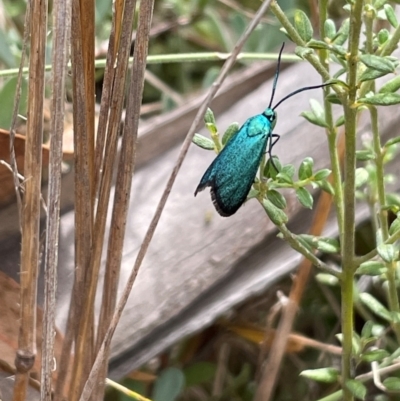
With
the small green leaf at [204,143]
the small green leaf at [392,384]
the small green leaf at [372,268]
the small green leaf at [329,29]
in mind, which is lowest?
the small green leaf at [392,384]

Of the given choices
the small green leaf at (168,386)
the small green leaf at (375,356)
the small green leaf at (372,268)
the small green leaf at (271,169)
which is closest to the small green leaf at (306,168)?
the small green leaf at (271,169)

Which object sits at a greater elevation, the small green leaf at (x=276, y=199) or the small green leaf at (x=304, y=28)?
the small green leaf at (x=304, y=28)

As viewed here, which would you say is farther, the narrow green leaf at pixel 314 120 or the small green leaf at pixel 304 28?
the narrow green leaf at pixel 314 120

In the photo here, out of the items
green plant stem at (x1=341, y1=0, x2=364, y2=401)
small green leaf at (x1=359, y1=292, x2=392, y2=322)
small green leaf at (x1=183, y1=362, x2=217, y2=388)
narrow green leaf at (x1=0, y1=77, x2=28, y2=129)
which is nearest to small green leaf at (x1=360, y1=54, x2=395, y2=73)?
green plant stem at (x1=341, y1=0, x2=364, y2=401)

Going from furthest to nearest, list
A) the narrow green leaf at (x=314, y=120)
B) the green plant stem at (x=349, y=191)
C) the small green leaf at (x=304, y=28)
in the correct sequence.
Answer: the narrow green leaf at (x=314, y=120), the small green leaf at (x=304, y=28), the green plant stem at (x=349, y=191)

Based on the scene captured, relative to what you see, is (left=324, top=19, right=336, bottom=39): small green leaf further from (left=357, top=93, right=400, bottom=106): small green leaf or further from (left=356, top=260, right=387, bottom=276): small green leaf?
(left=356, top=260, right=387, bottom=276): small green leaf

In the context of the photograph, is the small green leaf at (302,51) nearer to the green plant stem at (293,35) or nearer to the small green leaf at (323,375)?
the green plant stem at (293,35)

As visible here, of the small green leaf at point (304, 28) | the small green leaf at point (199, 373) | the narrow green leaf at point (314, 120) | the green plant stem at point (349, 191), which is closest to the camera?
the green plant stem at point (349, 191)

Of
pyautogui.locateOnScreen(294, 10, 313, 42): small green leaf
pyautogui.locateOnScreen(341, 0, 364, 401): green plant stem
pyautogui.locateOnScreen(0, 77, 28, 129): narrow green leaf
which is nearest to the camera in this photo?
pyautogui.locateOnScreen(341, 0, 364, 401): green plant stem
